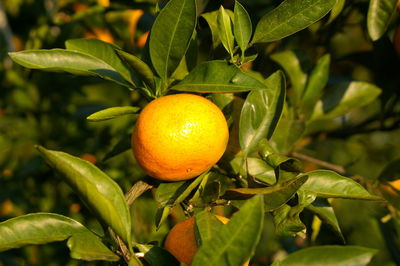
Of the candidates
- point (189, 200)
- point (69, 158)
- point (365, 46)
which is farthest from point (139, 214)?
point (365, 46)

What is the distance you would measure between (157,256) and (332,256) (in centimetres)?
32

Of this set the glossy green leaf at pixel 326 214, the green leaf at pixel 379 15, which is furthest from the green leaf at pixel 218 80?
the green leaf at pixel 379 15

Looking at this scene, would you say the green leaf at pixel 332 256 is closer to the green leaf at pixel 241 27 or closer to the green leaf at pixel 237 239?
the green leaf at pixel 237 239

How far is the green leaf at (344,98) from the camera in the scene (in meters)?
1.61

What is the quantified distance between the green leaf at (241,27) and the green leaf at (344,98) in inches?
24.7

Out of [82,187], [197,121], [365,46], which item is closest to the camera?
[82,187]

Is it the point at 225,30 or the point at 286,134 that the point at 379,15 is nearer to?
the point at 286,134

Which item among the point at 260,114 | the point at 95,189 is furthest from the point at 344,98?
the point at 95,189

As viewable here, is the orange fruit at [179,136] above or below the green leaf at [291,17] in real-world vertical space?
below

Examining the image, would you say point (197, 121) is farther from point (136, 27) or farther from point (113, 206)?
point (136, 27)

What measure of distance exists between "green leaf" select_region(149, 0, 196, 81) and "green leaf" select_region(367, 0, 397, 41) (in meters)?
0.53

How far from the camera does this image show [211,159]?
1.04 meters

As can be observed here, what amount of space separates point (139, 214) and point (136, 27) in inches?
30.9

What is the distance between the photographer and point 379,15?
4.33 ft
